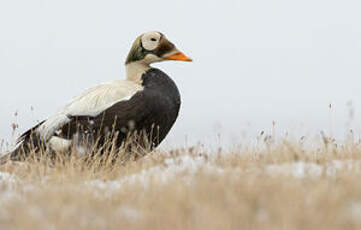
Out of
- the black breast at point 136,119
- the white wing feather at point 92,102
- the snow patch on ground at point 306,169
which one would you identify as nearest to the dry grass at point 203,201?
the snow patch on ground at point 306,169

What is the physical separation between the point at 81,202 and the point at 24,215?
60 cm

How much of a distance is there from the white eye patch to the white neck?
286mm

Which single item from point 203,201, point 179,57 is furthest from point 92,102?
point 203,201

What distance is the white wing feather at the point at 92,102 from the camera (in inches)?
308

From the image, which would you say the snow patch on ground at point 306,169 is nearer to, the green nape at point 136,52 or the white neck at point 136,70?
the white neck at point 136,70

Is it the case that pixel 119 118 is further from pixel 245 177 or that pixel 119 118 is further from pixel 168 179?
pixel 245 177

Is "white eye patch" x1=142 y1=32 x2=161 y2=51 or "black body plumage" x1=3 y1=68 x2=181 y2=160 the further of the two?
"white eye patch" x1=142 y1=32 x2=161 y2=51

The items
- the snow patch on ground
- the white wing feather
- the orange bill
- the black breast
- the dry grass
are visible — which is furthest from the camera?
the orange bill

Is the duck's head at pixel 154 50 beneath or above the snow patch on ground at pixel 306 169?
above

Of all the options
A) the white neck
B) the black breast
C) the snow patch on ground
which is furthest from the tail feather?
the snow patch on ground

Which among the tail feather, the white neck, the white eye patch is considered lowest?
the tail feather

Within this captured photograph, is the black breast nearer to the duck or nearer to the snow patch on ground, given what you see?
the duck

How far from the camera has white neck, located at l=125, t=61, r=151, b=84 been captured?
27.3 ft

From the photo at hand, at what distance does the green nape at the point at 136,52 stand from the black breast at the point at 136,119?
569 millimetres
